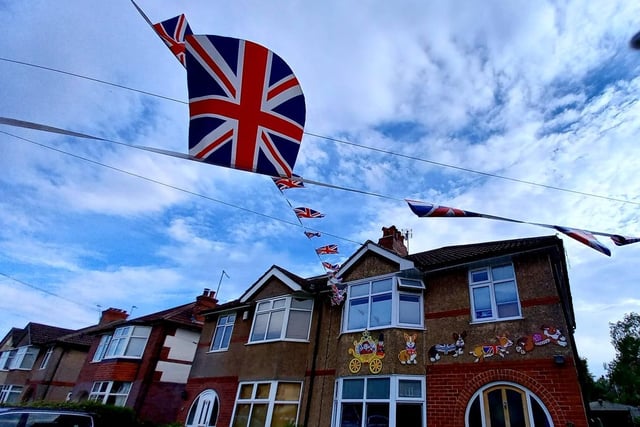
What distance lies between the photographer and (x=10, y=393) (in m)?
29.9

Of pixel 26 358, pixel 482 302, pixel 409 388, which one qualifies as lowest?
pixel 409 388

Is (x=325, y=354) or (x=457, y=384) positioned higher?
(x=325, y=354)

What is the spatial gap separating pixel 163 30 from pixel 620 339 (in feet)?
154

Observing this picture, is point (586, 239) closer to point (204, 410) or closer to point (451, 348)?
point (451, 348)

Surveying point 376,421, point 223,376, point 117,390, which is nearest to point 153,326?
point 117,390

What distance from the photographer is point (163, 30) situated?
14.1 feet

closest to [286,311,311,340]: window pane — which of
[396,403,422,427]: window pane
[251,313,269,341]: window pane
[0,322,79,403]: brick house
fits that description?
[251,313,269,341]: window pane

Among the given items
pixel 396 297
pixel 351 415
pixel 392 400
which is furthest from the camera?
pixel 396 297

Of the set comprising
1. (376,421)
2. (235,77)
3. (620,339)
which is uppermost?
(620,339)

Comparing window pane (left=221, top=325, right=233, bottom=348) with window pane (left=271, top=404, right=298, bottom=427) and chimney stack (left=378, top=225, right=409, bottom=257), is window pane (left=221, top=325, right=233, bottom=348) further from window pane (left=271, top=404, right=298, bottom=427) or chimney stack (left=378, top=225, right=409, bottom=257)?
chimney stack (left=378, top=225, right=409, bottom=257)

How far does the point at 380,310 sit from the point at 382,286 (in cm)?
85

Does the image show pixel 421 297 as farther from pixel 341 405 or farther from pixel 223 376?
pixel 223 376

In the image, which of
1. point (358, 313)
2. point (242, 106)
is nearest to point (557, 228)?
point (242, 106)

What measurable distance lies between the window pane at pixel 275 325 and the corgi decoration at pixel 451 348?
6.13 m
